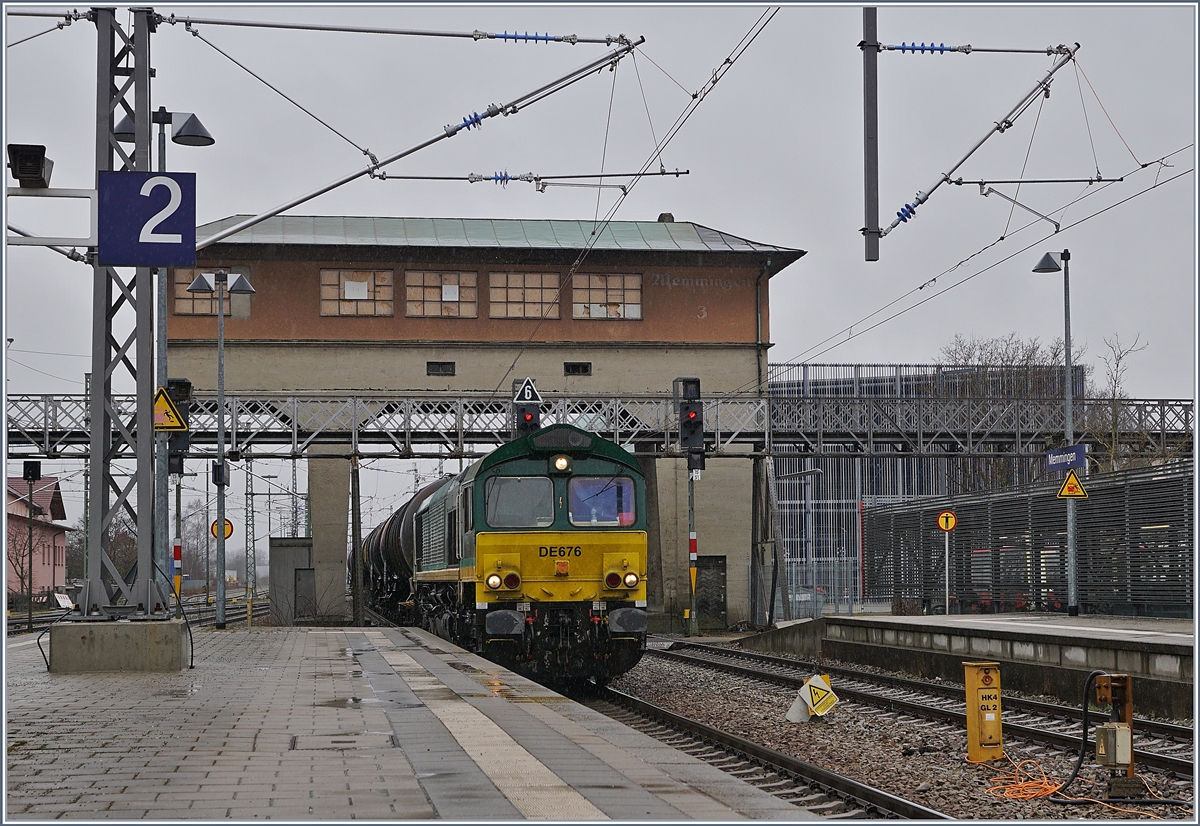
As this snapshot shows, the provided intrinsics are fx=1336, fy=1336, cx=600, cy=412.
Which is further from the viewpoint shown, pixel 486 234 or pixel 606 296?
pixel 486 234

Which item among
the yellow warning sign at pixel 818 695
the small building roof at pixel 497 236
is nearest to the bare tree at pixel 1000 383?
the small building roof at pixel 497 236

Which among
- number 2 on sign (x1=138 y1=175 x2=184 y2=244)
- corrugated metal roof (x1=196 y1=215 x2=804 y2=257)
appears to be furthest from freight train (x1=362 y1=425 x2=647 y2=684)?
corrugated metal roof (x1=196 y1=215 x2=804 y2=257)

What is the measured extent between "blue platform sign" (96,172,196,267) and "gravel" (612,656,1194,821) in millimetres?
7198

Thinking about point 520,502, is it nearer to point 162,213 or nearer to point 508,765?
point 162,213

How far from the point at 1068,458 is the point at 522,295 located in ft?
73.0

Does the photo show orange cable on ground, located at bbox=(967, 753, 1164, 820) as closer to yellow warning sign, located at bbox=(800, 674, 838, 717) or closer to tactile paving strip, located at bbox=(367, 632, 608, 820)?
yellow warning sign, located at bbox=(800, 674, 838, 717)

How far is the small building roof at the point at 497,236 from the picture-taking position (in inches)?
1684

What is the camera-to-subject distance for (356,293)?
42.6 meters

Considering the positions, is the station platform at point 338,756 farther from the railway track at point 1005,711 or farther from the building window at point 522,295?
the building window at point 522,295

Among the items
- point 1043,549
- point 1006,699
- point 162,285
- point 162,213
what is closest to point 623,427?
point 1043,549

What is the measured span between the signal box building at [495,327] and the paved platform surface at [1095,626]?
615 inches

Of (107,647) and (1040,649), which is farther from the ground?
(107,647)

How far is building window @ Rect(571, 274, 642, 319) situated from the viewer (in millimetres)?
43500

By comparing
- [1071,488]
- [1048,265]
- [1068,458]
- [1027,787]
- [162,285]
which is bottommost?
[1027,787]
